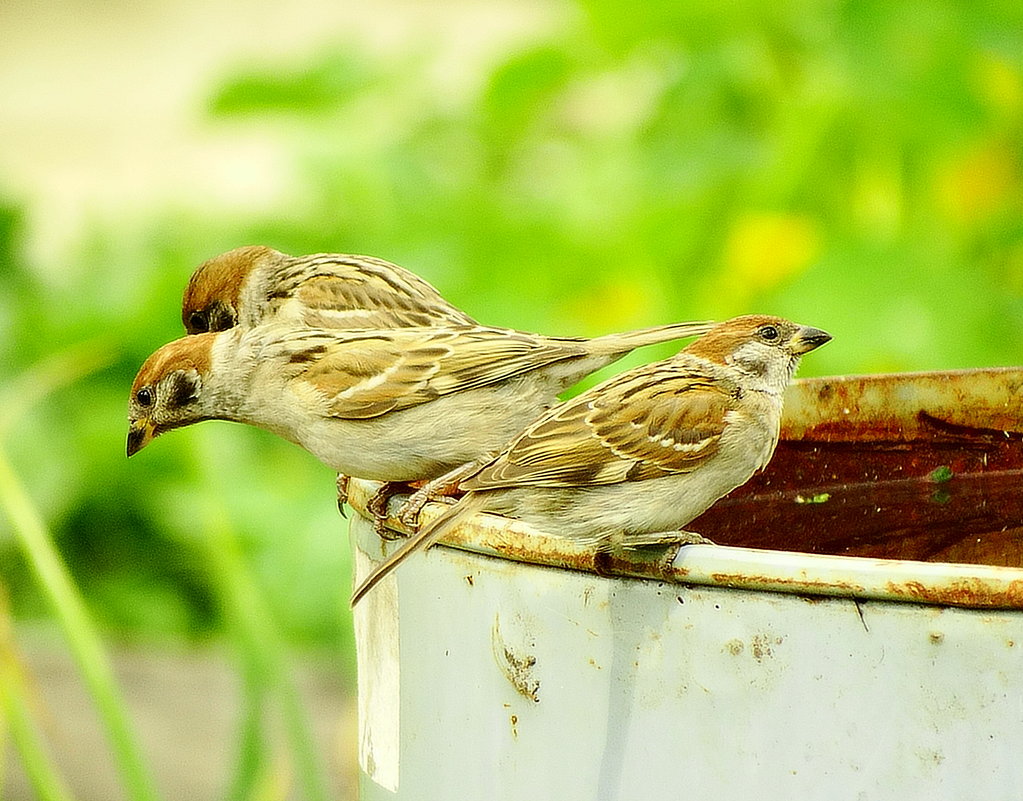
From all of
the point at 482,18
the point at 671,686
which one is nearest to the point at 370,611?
the point at 671,686

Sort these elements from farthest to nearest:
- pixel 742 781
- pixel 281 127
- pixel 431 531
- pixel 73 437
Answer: pixel 281 127, pixel 73 437, pixel 431 531, pixel 742 781

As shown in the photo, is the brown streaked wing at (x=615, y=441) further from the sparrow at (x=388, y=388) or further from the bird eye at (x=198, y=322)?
the bird eye at (x=198, y=322)

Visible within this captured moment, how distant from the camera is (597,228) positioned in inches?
225

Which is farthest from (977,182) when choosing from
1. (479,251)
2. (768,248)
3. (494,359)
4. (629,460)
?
(629,460)

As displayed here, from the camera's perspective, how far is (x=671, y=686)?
171 centimetres

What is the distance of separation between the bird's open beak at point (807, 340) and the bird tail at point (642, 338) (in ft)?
0.53

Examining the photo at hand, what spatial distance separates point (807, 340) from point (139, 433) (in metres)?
1.26

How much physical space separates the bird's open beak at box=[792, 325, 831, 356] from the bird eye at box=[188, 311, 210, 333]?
4.81 ft

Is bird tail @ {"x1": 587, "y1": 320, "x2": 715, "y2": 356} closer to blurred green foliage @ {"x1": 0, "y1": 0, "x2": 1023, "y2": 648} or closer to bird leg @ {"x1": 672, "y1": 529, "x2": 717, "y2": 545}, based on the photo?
bird leg @ {"x1": 672, "y1": 529, "x2": 717, "y2": 545}

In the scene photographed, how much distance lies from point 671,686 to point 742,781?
0.13m

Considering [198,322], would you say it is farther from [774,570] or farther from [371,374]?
[774,570]

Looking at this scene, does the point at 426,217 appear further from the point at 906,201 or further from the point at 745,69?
the point at 906,201

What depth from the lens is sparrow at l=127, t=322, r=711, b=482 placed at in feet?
8.93

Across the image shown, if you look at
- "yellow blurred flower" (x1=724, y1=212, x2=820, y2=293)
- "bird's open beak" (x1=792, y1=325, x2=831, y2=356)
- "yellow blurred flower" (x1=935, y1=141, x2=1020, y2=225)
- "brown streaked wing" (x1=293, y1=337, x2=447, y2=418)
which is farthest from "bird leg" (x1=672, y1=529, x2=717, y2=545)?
"yellow blurred flower" (x1=935, y1=141, x2=1020, y2=225)
